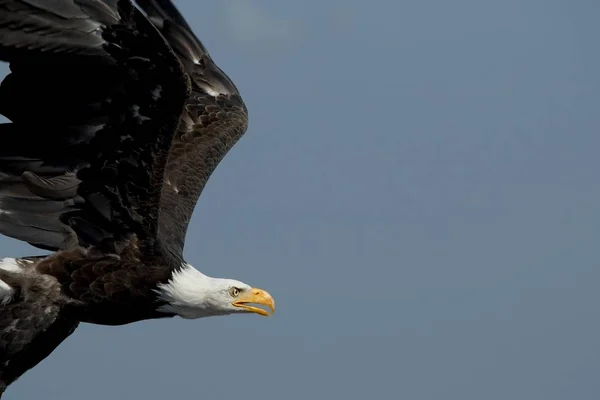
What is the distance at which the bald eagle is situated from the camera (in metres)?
12.0

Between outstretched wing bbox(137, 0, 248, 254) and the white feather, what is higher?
outstretched wing bbox(137, 0, 248, 254)

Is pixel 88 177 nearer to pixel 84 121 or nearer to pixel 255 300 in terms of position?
pixel 84 121

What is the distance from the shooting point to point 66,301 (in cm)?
1302

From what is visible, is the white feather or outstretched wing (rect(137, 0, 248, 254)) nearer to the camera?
the white feather

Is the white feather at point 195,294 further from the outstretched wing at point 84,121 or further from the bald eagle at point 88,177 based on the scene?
the outstretched wing at point 84,121

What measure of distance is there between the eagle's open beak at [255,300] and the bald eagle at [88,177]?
11 mm

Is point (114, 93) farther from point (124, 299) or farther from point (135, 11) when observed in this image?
point (124, 299)

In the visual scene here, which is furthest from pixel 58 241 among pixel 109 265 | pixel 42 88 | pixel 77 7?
pixel 77 7

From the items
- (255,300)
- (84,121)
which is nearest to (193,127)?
(255,300)

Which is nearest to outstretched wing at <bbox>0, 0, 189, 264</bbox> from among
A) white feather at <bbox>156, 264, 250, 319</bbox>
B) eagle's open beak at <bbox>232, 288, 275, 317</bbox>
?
white feather at <bbox>156, 264, 250, 319</bbox>

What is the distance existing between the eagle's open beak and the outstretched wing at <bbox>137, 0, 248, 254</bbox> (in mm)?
849

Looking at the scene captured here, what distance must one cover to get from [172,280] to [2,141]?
1.83m

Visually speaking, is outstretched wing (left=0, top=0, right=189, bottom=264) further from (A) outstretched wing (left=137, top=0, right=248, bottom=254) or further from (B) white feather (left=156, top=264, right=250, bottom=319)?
(A) outstretched wing (left=137, top=0, right=248, bottom=254)

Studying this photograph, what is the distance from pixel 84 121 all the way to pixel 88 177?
592 millimetres
